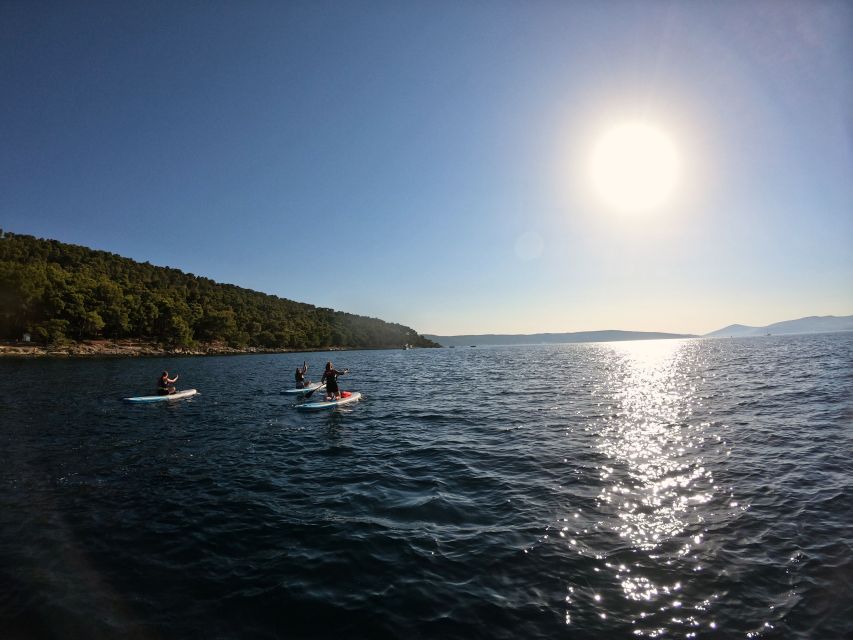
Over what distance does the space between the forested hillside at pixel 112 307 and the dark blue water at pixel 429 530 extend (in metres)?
92.8

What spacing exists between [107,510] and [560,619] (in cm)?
1172

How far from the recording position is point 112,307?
100m

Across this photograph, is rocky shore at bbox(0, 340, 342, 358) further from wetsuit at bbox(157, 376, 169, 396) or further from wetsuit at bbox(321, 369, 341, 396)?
wetsuit at bbox(321, 369, 341, 396)

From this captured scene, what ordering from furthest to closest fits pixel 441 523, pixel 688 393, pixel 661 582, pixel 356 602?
pixel 688 393 < pixel 441 523 < pixel 661 582 < pixel 356 602

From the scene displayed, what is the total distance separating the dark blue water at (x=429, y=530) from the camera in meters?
6.64

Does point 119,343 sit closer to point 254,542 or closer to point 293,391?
point 293,391

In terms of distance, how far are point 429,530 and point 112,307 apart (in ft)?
398

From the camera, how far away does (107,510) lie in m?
10.7

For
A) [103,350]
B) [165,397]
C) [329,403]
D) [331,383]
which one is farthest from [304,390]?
[103,350]

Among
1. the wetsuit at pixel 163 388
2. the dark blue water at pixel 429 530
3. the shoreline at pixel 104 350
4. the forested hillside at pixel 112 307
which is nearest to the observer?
the dark blue water at pixel 429 530

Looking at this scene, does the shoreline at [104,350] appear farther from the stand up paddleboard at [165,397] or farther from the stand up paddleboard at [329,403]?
the stand up paddleboard at [329,403]

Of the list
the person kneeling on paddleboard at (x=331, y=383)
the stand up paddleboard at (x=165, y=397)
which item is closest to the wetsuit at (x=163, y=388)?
the stand up paddleboard at (x=165, y=397)

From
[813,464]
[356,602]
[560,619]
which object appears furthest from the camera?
[813,464]

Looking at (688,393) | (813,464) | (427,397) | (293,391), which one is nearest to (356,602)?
(813,464)
